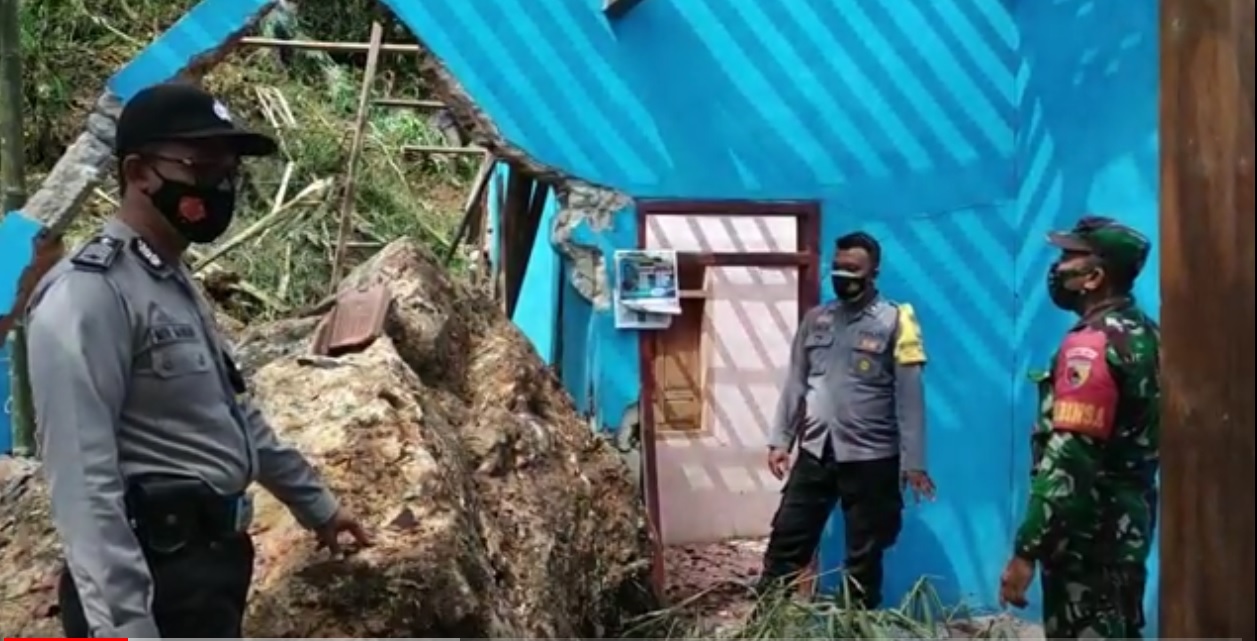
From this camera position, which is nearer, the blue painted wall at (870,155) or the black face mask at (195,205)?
the black face mask at (195,205)

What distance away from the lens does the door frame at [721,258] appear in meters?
6.58

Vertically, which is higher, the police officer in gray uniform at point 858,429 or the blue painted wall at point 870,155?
the blue painted wall at point 870,155

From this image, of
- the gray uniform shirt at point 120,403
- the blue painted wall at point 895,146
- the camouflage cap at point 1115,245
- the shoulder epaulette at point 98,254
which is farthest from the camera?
the blue painted wall at point 895,146

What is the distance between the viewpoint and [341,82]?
13.9 m

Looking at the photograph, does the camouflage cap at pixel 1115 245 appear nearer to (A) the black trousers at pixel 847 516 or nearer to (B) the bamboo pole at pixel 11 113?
(A) the black trousers at pixel 847 516

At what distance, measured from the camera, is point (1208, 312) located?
89.5 inches

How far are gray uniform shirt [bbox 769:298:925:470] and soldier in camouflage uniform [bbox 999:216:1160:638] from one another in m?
1.95

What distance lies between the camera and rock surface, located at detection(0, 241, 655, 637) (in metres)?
3.65

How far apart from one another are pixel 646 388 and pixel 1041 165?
2.23m

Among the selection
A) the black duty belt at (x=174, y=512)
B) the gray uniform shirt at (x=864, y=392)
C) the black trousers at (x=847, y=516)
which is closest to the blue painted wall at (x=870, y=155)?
the gray uniform shirt at (x=864, y=392)

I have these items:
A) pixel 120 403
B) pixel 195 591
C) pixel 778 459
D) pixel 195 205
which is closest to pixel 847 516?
pixel 778 459

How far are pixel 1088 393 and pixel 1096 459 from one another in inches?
7.8

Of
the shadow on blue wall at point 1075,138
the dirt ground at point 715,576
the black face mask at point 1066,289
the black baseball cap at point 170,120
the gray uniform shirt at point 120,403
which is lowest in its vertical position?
the dirt ground at point 715,576

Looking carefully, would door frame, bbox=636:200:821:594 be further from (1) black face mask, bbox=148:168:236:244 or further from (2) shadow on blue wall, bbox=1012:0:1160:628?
(1) black face mask, bbox=148:168:236:244
